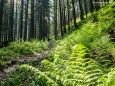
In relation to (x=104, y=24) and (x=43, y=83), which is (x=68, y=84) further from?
(x=104, y=24)

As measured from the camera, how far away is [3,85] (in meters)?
7.29

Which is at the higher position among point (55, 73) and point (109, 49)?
point (109, 49)

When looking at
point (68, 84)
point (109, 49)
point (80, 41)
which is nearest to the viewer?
point (68, 84)

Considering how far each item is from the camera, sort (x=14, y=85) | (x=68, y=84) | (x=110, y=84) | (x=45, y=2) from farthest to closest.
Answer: (x=45, y=2) < (x=14, y=85) < (x=68, y=84) < (x=110, y=84)

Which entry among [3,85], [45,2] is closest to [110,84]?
[3,85]

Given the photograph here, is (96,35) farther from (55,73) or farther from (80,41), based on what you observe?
(55,73)

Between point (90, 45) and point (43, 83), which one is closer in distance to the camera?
point (43, 83)

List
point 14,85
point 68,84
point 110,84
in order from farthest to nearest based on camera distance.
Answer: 1. point 14,85
2. point 68,84
3. point 110,84

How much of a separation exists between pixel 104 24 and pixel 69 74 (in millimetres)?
4679

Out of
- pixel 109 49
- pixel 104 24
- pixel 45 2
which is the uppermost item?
pixel 45 2

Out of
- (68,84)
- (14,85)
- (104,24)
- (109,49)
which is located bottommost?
(14,85)

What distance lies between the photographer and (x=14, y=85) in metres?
7.26

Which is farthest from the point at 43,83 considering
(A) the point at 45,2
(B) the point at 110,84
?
(A) the point at 45,2

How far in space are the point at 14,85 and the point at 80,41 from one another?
2.86 meters
